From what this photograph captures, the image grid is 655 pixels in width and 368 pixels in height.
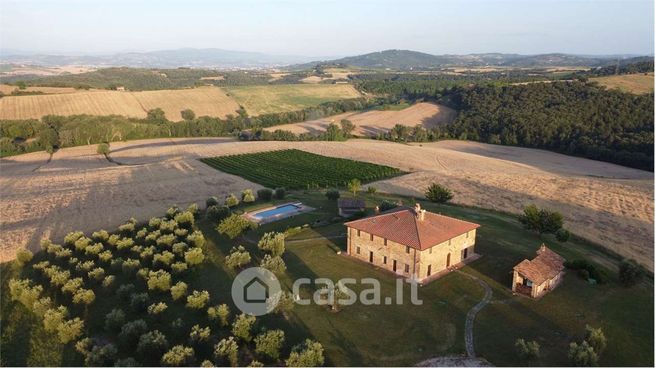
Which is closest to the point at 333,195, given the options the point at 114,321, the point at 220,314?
the point at 220,314

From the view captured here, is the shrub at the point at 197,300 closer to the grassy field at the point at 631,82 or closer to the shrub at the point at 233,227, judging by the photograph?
the shrub at the point at 233,227

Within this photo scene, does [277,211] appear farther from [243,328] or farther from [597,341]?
[597,341]

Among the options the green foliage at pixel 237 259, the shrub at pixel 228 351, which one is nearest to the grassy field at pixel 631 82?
→ the green foliage at pixel 237 259

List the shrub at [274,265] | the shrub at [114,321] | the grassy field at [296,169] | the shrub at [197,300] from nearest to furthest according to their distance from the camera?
the shrub at [114,321] < the shrub at [197,300] < the shrub at [274,265] < the grassy field at [296,169]

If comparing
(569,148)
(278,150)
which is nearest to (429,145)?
(569,148)

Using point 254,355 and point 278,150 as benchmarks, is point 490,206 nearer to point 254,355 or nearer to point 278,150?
point 254,355

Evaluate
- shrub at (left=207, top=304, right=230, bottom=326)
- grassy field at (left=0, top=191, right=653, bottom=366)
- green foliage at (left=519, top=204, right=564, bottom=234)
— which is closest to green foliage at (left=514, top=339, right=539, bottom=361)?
grassy field at (left=0, top=191, right=653, bottom=366)
